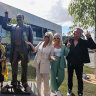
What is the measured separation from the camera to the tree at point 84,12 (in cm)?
718

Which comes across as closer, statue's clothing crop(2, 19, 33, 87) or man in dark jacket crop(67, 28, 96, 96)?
statue's clothing crop(2, 19, 33, 87)

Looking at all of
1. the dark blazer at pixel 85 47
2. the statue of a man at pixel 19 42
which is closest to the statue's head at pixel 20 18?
the statue of a man at pixel 19 42

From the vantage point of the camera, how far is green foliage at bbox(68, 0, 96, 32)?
718 cm

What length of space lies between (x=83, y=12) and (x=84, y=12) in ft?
0.15

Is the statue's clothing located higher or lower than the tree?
lower

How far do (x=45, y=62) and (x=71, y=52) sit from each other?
74cm

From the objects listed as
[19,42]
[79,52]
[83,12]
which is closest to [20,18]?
[19,42]

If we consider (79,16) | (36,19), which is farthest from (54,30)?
(79,16)

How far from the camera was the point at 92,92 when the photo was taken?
5113 mm

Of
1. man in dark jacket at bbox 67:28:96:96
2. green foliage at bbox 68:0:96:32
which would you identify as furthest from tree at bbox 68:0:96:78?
man in dark jacket at bbox 67:28:96:96

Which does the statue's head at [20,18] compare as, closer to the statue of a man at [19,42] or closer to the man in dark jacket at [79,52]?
the statue of a man at [19,42]

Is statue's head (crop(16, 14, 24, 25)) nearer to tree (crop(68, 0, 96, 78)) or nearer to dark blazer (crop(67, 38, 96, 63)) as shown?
dark blazer (crop(67, 38, 96, 63))

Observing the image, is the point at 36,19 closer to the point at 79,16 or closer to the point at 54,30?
the point at 54,30

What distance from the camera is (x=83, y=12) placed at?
7453 mm
